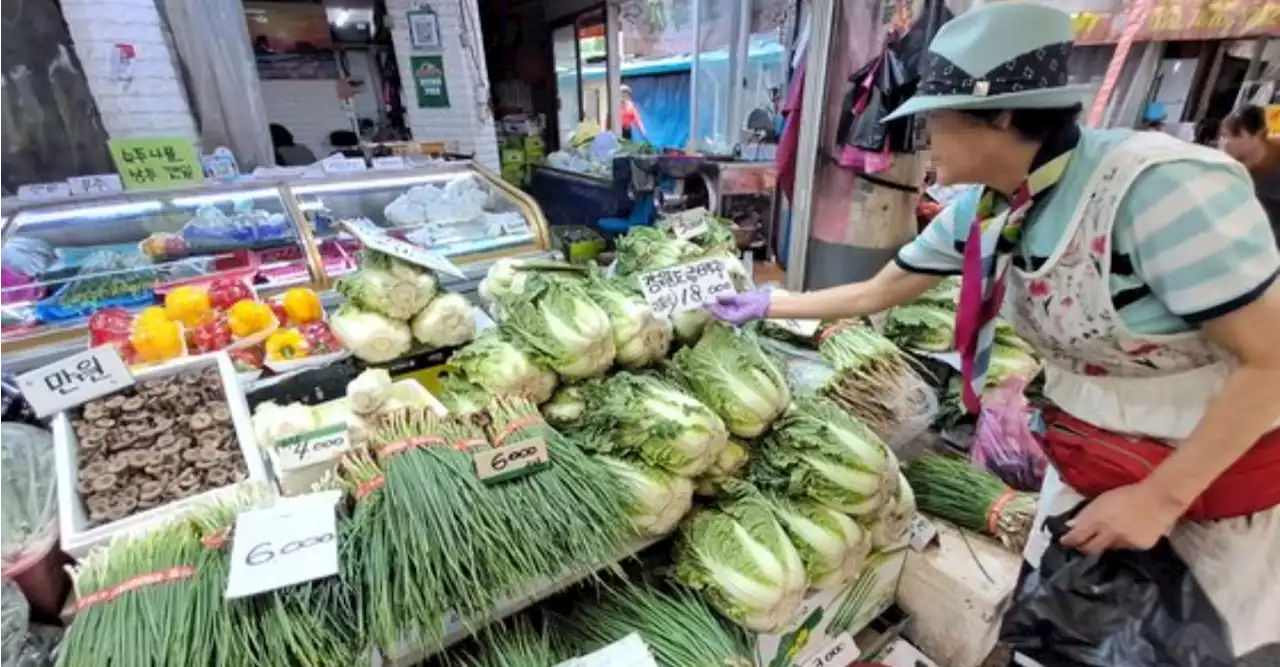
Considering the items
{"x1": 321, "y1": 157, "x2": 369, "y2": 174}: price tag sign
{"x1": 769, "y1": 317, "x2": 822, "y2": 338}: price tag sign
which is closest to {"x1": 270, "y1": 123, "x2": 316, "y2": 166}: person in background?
{"x1": 321, "y1": 157, "x2": 369, "y2": 174}: price tag sign

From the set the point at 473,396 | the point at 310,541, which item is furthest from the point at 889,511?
the point at 310,541

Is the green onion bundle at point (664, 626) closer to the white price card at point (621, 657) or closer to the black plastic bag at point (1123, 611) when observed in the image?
the white price card at point (621, 657)

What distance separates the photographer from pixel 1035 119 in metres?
1.19

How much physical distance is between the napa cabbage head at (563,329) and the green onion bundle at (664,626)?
57 cm

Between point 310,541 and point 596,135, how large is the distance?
7014 mm

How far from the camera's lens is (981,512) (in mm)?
1950

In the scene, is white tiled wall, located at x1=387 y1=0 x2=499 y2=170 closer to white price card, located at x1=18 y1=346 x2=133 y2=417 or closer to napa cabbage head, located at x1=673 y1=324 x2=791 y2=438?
white price card, located at x1=18 y1=346 x2=133 y2=417

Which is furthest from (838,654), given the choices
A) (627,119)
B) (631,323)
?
(627,119)

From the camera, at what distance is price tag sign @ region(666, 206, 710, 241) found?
1932 millimetres

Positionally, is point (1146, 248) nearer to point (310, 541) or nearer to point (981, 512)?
point (981, 512)

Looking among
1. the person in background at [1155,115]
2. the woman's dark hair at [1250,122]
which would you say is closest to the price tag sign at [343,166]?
the woman's dark hair at [1250,122]

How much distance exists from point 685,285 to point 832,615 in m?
1.09

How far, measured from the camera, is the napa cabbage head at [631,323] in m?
1.55

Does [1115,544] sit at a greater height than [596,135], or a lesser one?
lesser
